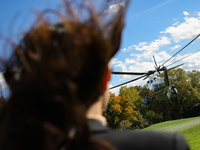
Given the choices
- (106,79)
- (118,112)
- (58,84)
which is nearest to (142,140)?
(106,79)

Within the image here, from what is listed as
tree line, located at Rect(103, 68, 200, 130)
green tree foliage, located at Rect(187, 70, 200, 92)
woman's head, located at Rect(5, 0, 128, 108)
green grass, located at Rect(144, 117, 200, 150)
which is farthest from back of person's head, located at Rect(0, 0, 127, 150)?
green tree foliage, located at Rect(187, 70, 200, 92)

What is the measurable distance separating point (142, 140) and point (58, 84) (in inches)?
17.2

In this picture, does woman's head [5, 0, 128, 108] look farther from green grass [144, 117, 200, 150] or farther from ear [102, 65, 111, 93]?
green grass [144, 117, 200, 150]

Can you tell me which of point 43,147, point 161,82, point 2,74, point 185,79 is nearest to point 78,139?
point 43,147

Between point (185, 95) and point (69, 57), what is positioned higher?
point (185, 95)

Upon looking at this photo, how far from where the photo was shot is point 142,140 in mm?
953

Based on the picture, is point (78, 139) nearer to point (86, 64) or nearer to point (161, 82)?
point (86, 64)

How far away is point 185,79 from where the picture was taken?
6041 cm

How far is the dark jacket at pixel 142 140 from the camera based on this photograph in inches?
36.6

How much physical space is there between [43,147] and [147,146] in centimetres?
46

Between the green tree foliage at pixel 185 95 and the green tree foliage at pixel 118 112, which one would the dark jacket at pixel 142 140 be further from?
the green tree foliage at pixel 185 95

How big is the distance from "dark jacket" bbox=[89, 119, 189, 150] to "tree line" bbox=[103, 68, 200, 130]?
46.8m

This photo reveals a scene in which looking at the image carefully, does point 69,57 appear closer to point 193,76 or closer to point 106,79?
point 106,79

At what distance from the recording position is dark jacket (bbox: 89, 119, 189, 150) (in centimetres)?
93
